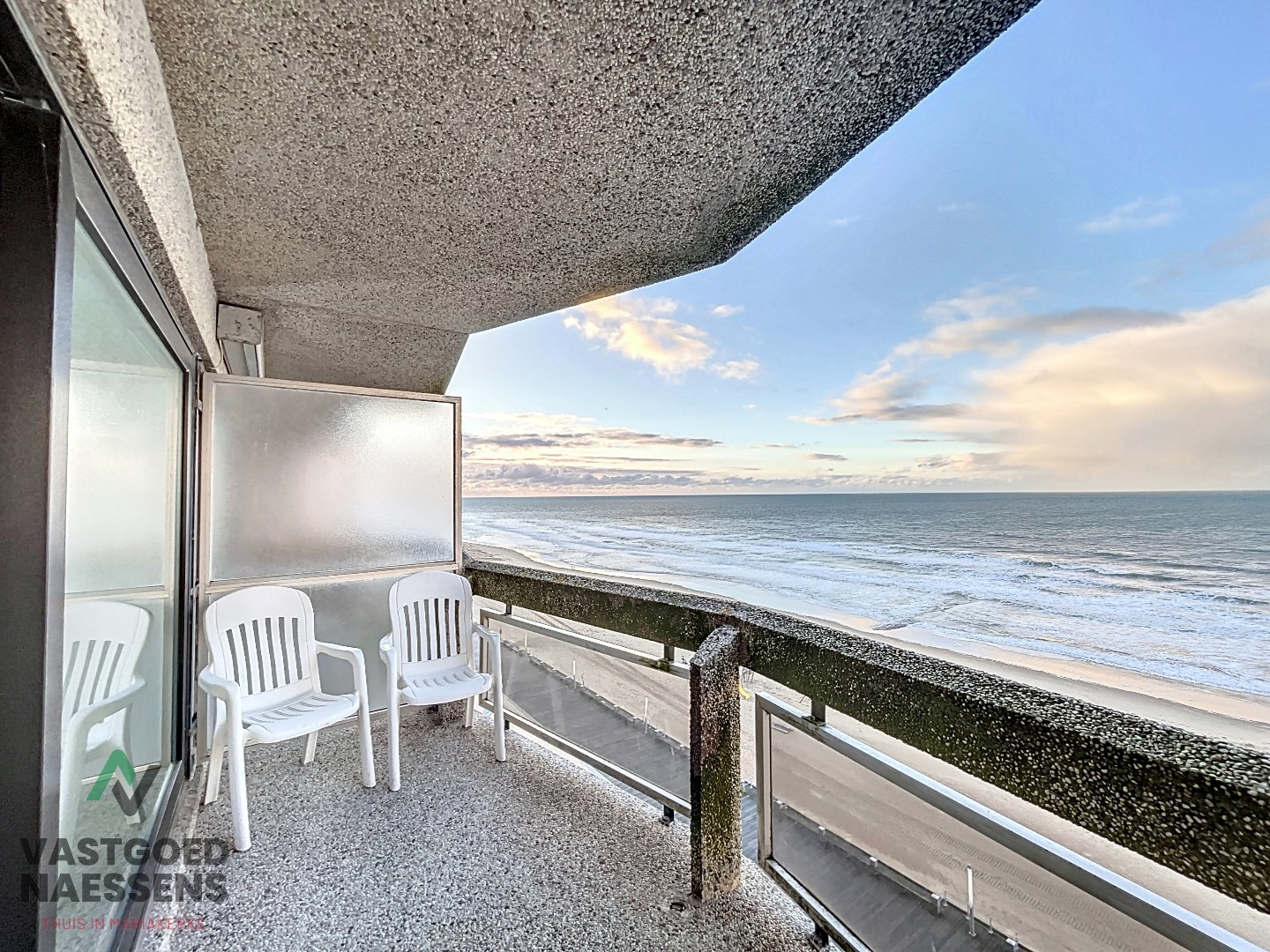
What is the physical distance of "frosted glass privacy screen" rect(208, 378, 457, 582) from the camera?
2.78 meters

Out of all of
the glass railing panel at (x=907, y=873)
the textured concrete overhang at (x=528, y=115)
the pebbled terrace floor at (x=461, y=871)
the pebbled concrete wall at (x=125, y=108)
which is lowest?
the pebbled terrace floor at (x=461, y=871)

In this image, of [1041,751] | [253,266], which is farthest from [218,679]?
[1041,751]

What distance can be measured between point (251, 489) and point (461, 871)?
2173mm

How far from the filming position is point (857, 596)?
12570 millimetres

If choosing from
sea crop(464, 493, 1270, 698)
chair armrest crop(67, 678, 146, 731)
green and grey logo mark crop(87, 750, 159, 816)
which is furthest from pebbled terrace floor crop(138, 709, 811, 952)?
sea crop(464, 493, 1270, 698)

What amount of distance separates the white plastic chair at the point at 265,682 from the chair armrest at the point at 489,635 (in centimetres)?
58

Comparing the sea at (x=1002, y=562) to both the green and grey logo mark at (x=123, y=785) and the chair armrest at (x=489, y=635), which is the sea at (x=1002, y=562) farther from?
the green and grey logo mark at (x=123, y=785)

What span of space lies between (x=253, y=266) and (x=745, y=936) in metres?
3.21

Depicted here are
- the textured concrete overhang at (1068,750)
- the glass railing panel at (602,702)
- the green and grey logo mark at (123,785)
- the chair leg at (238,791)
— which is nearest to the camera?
the textured concrete overhang at (1068,750)

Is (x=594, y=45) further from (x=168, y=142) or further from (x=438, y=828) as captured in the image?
(x=438, y=828)

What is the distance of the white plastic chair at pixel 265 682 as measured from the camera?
6.72 ft

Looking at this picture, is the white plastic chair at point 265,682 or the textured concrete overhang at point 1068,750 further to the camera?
the white plastic chair at point 265,682

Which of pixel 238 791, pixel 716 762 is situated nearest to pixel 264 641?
pixel 238 791

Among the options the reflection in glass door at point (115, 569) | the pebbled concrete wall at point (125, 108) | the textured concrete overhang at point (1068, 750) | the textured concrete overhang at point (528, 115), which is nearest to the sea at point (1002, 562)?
the textured concrete overhang at point (1068, 750)
